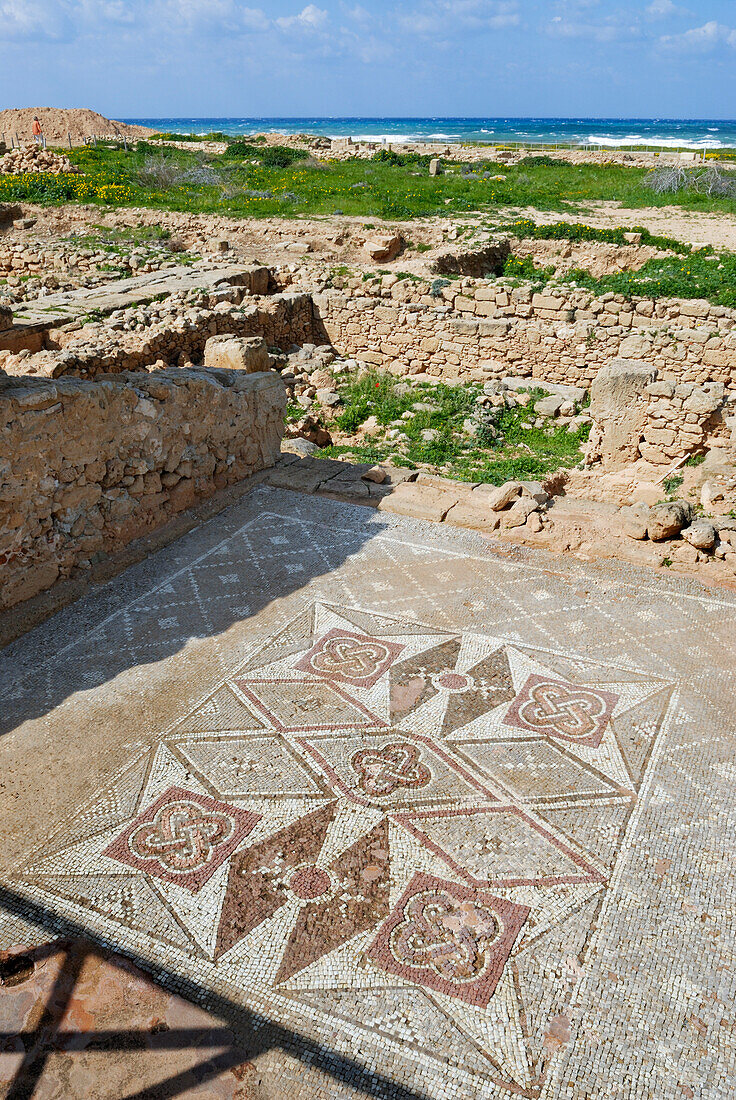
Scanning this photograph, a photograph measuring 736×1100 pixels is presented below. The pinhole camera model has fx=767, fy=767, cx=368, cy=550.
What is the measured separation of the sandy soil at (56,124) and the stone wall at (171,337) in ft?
88.9

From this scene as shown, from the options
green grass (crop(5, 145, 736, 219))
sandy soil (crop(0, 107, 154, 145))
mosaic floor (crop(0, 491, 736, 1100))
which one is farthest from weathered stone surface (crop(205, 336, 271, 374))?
sandy soil (crop(0, 107, 154, 145))

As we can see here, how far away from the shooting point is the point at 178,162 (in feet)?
81.3

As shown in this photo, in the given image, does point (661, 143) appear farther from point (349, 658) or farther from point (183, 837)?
point (183, 837)

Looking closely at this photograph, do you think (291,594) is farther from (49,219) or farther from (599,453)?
(49,219)

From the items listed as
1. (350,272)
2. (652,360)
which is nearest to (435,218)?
(350,272)

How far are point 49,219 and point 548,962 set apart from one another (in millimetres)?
19680

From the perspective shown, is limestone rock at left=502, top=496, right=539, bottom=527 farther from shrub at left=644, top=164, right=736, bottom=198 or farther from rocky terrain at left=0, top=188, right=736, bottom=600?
shrub at left=644, top=164, right=736, bottom=198

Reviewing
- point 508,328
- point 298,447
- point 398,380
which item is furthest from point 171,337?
point 508,328

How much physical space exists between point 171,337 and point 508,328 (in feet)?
15.9

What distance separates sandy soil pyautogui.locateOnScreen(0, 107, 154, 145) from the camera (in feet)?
112

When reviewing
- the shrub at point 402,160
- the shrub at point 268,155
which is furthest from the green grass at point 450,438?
the shrub at point 402,160

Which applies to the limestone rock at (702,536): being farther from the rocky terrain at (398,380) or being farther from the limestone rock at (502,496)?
the limestone rock at (502,496)

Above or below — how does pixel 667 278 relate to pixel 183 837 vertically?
above

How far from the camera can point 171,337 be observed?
1051 cm
